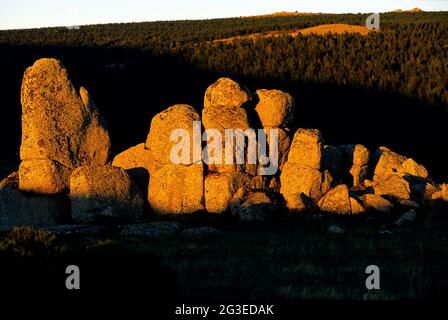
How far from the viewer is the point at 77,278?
12453 mm

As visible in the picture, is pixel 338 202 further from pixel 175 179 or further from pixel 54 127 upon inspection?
pixel 54 127

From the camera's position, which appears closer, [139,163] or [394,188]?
[394,188]

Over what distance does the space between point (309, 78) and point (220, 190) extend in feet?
119

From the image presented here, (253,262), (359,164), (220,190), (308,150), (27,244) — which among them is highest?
(27,244)

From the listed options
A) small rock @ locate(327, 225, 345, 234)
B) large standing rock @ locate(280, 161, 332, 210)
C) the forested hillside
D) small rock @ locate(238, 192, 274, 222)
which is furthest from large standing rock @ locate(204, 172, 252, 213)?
the forested hillside

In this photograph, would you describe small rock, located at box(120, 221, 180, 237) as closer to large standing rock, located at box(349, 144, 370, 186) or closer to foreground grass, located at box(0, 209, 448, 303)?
foreground grass, located at box(0, 209, 448, 303)

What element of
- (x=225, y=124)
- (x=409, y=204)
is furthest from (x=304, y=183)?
(x=409, y=204)

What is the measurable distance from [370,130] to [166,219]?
25507 mm

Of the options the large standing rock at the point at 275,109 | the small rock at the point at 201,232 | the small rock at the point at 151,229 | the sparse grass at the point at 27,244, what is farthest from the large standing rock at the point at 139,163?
the sparse grass at the point at 27,244

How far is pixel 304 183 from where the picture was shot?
100.0 ft

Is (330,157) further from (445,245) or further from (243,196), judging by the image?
(445,245)

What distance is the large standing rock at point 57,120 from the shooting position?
3073 centimetres

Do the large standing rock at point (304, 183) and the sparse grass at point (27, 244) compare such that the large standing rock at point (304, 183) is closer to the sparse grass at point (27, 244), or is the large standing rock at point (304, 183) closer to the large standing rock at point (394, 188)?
the large standing rock at point (394, 188)

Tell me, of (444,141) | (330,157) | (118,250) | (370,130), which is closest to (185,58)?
(370,130)
